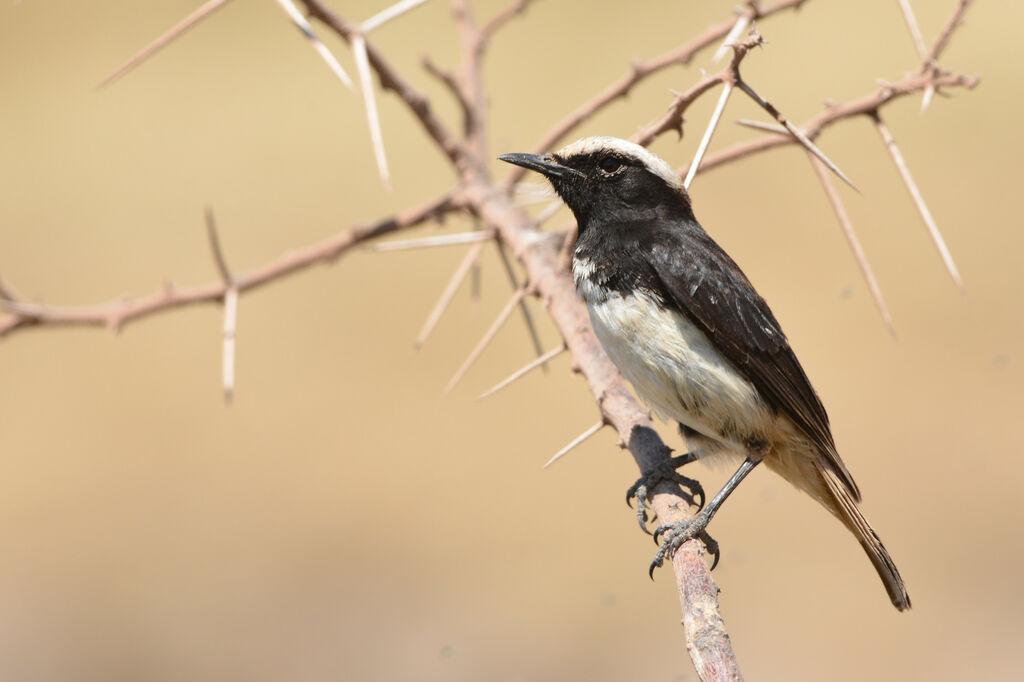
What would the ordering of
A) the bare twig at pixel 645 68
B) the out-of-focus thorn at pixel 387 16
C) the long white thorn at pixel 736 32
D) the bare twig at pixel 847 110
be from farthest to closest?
the bare twig at pixel 645 68, the bare twig at pixel 847 110, the out-of-focus thorn at pixel 387 16, the long white thorn at pixel 736 32

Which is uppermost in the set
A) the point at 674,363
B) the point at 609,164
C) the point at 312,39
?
the point at 312,39

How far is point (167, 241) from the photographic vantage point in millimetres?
10445

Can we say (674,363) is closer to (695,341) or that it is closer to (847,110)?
(695,341)

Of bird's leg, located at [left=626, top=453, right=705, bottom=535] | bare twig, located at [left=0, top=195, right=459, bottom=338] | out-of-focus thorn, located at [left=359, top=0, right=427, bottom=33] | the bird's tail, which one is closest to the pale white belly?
bird's leg, located at [left=626, top=453, right=705, bottom=535]

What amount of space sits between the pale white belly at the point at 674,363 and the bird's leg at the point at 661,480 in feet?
0.73

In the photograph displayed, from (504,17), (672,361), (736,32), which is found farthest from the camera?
(504,17)

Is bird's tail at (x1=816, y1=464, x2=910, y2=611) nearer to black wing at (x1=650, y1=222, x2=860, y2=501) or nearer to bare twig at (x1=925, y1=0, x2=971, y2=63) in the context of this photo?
black wing at (x1=650, y1=222, x2=860, y2=501)

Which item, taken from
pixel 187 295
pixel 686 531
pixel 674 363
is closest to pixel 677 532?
pixel 686 531

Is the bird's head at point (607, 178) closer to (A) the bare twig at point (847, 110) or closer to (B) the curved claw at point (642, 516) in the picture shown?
(A) the bare twig at point (847, 110)

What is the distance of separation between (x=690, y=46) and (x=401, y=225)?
1491mm

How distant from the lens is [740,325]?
13.1ft

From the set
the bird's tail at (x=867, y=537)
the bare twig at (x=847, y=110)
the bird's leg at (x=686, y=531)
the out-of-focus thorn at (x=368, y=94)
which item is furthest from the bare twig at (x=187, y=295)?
the bird's tail at (x=867, y=537)

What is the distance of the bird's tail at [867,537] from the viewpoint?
13.3ft

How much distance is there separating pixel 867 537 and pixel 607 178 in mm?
1743
